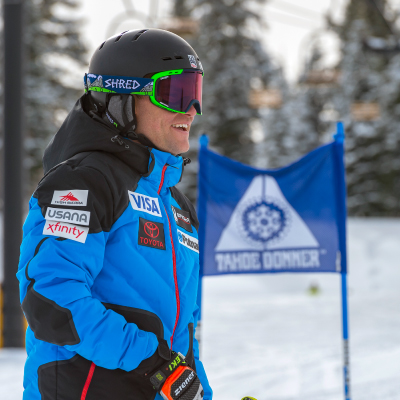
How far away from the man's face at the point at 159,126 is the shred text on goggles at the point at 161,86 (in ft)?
0.09

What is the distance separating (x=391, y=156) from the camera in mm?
24953

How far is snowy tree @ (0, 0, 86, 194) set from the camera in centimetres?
2081

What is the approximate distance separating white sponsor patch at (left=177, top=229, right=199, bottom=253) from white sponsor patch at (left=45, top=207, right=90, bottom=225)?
442mm

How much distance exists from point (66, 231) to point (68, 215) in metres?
0.05

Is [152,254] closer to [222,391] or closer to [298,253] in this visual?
[298,253]

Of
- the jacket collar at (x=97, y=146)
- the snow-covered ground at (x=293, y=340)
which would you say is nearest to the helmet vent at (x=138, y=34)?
the jacket collar at (x=97, y=146)

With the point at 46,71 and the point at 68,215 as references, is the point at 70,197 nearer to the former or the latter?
the point at 68,215

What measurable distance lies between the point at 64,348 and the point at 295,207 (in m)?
3.58

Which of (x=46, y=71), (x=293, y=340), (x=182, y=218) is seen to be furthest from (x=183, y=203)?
(x=46, y=71)

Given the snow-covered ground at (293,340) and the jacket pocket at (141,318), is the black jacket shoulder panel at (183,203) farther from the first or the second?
A: the snow-covered ground at (293,340)

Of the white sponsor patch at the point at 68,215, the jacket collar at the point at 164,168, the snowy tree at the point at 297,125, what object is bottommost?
the white sponsor patch at the point at 68,215

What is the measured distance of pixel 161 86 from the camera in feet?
6.09

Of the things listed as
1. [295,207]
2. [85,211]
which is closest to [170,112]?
[85,211]

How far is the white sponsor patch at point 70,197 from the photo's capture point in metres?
1.49
